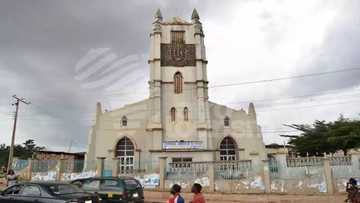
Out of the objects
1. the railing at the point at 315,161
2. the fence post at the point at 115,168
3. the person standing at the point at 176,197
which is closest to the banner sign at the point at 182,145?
the fence post at the point at 115,168

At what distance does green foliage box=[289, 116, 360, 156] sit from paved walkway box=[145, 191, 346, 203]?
12.6 meters

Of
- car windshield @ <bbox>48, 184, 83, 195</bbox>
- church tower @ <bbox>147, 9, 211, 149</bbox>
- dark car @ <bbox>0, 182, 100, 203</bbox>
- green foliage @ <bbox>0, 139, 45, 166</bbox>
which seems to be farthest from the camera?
green foliage @ <bbox>0, 139, 45, 166</bbox>

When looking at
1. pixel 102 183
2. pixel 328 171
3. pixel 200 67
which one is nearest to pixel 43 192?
pixel 102 183

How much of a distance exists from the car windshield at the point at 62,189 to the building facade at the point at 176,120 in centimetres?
2112

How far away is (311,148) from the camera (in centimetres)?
3256

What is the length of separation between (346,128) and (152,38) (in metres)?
21.4

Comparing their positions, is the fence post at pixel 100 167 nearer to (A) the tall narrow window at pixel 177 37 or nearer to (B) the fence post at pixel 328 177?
(B) the fence post at pixel 328 177

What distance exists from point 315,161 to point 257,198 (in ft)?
13.1

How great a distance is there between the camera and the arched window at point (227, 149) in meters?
33.0

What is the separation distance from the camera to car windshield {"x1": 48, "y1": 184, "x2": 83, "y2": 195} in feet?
30.3

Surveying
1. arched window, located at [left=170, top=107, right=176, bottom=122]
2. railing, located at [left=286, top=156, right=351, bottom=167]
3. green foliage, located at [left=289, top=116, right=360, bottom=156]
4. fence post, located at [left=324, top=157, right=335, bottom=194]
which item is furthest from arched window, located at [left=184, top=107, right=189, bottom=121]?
fence post, located at [left=324, top=157, right=335, bottom=194]

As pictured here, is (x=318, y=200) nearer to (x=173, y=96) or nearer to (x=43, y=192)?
(x=43, y=192)

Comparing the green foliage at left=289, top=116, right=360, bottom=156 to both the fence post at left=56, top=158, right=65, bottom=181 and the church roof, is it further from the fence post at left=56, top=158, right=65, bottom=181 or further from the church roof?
the fence post at left=56, top=158, right=65, bottom=181

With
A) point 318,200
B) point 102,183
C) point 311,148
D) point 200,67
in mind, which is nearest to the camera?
point 102,183
